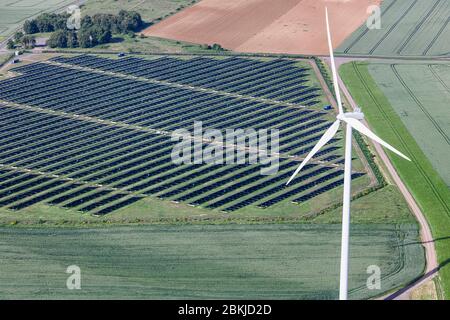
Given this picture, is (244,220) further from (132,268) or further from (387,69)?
(387,69)

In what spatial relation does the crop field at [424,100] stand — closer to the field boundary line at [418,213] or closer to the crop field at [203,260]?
the field boundary line at [418,213]

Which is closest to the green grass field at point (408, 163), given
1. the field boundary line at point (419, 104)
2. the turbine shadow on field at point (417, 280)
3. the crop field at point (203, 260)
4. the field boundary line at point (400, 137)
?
the field boundary line at point (400, 137)

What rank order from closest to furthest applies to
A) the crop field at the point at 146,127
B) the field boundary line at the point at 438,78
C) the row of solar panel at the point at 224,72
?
the crop field at the point at 146,127 < the field boundary line at the point at 438,78 < the row of solar panel at the point at 224,72

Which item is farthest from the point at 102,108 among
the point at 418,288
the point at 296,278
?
the point at 418,288

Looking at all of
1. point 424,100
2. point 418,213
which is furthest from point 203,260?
point 424,100

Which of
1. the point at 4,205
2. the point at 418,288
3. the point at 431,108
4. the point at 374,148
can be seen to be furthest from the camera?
Answer: the point at 431,108
